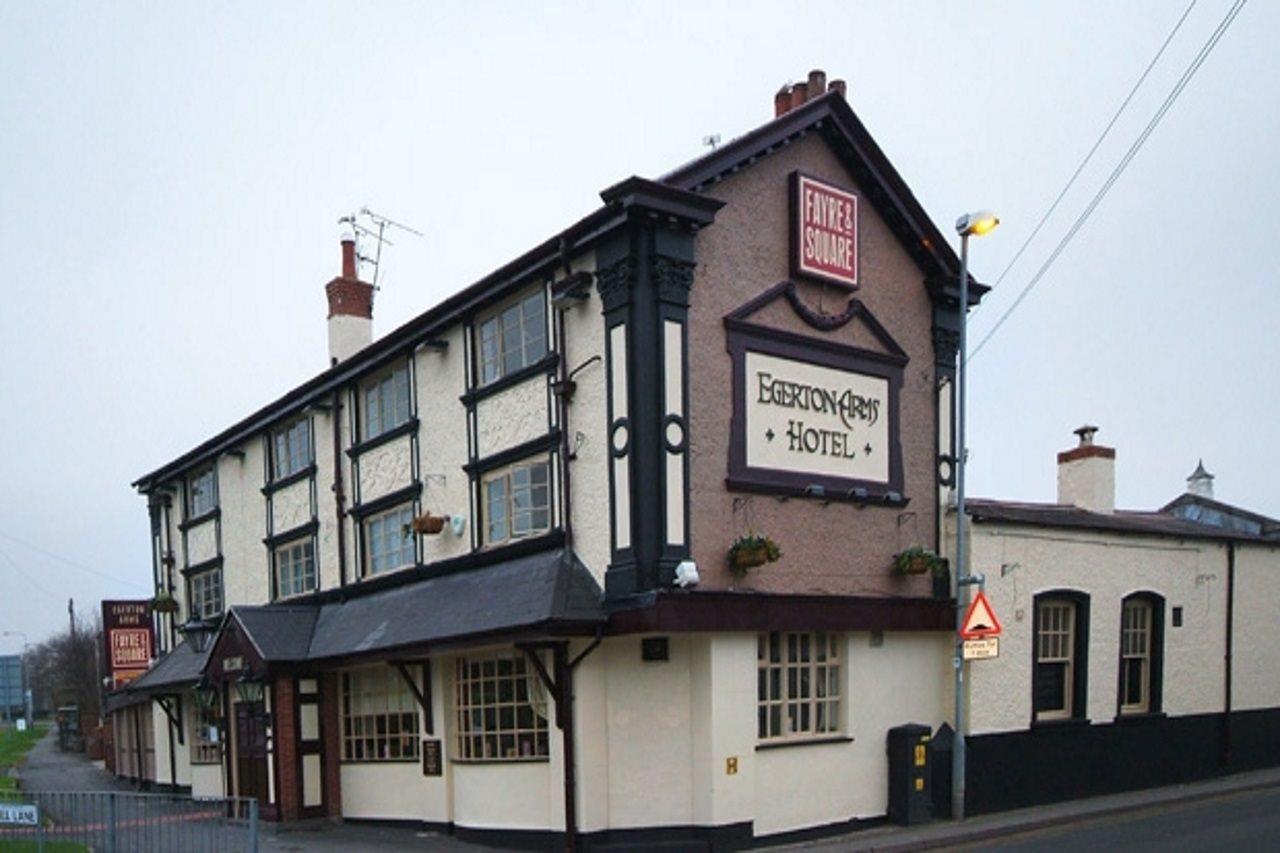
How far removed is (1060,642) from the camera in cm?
1697

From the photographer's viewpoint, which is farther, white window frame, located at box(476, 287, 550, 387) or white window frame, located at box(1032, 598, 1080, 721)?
white window frame, located at box(1032, 598, 1080, 721)

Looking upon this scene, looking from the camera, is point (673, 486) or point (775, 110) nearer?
point (673, 486)

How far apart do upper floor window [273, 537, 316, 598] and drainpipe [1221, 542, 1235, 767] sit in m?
16.2

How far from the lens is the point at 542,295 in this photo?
14625 millimetres

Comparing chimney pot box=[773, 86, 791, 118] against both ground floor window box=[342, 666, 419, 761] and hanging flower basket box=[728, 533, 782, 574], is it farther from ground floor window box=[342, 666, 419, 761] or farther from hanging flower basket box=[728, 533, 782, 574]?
ground floor window box=[342, 666, 419, 761]

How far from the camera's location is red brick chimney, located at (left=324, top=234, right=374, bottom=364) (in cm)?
2325

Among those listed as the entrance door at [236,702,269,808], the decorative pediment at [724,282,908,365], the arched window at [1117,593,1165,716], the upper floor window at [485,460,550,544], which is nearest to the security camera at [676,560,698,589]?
the upper floor window at [485,460,550,544]

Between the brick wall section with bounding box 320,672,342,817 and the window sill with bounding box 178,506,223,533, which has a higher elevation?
the window sill with bounding box 178,506,223,533

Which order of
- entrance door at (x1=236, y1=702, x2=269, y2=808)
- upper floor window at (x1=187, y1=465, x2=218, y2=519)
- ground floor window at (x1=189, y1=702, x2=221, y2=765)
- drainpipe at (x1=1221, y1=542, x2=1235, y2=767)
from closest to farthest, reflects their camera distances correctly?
entrance door at (x1=236, y1=702, x2=269, y2=808), drainpipe at (x1=1221, y1=542, x2=1235, y2=767), ground floor window at (x1=189, y1=702, x2=221, y2=765), upper floor window at (x1=187, y1=465, x2=218, y2=519)

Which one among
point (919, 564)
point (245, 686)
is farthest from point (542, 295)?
point (245, 686)

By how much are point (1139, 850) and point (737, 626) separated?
503 cm

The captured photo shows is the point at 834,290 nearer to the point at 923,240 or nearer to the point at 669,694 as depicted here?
the point at 923,240

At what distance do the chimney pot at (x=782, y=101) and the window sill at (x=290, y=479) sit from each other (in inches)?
413

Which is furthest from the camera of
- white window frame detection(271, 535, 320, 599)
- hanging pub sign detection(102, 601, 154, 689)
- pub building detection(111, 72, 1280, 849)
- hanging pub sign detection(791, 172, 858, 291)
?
hanging pub sign detection(102, 601, 154, 689)
